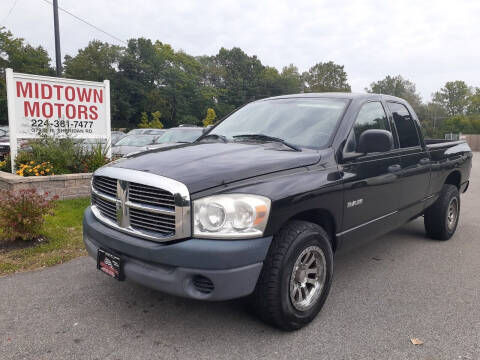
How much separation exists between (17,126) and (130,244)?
6.07 meters

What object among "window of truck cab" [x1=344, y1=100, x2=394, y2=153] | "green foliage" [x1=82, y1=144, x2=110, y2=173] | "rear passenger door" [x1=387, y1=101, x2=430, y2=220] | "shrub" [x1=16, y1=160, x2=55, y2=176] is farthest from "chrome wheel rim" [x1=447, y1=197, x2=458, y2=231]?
"shrub" [x1=16, y1=160, x2=55, y2=176]

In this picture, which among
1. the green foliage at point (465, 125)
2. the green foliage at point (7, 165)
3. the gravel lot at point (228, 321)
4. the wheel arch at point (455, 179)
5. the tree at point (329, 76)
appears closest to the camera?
the gravel lot at point (228, 321)

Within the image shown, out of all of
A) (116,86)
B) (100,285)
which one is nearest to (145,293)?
(100,285)

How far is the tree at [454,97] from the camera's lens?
3878 inches

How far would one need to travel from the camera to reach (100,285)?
Result: 3764 millimetres

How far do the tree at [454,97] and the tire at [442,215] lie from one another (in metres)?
107

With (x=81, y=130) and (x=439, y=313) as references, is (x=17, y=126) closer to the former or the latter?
(x=81, y=130)

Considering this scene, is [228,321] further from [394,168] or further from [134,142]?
[134,142]

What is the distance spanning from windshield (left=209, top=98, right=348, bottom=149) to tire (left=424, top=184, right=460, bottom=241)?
2.50 m

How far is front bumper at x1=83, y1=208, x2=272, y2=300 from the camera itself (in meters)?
2.45

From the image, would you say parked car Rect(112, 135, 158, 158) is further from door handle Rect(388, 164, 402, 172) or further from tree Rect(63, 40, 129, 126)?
tree Rect(63, 40, 129, 126)

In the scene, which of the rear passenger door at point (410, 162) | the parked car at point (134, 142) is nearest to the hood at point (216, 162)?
the rear passenger door at point (410, 162)

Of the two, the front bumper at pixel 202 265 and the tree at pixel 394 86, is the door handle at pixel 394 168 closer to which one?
the front bumper at pixel 202 265

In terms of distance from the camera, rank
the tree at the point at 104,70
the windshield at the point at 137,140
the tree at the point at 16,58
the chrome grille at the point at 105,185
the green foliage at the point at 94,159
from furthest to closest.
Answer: the tree at the point at 104,70
the tree at the point at 16,58
the windshield at the point at 137,140
the green foliage at the point at 94,159
the chrome grille at the point at 105,185
